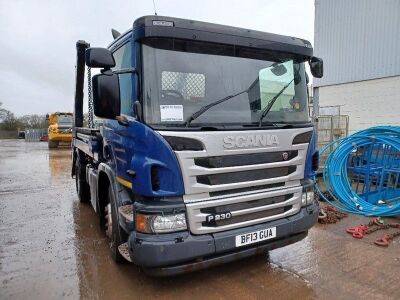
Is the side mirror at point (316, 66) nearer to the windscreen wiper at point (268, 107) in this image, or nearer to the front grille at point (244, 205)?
the windscreen wiper at point (268, 107)

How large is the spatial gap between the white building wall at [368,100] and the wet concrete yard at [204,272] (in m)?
7.18

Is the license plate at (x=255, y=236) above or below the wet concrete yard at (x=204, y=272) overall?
above

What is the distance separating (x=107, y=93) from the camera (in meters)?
2.95

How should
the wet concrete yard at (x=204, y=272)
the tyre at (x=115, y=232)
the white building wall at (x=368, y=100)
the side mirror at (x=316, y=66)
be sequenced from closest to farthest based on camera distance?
the wet concrete yard at (x=204, y=272) < the tyre at (x=115, y=232) < the side mirror at (x=316, y=66) < the white building wall at (x=368, y=100)

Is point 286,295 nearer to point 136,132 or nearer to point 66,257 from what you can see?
point 136,132

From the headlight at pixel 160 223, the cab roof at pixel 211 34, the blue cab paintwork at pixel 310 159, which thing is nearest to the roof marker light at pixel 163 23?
the cab roof at pixel 211 34

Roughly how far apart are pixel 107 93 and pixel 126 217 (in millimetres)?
1140

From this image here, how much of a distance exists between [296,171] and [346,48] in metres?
10.6

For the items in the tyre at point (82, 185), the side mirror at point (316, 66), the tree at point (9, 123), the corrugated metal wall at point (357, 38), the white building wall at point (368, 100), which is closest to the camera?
the side mirror at point (316, 66)

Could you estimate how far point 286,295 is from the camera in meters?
3.16

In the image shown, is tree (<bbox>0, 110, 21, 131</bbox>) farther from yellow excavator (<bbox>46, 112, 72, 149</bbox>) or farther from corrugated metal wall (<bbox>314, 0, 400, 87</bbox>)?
corrugated metal wall (<bbox>314, 0, 400, 87</bbox>)

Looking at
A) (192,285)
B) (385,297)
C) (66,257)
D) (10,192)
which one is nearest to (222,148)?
(192,285)

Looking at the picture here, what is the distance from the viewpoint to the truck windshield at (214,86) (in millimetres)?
2910

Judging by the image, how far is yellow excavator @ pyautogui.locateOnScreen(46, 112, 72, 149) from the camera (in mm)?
21625
